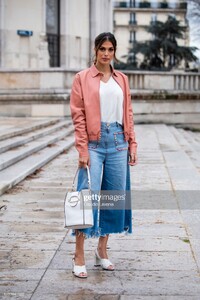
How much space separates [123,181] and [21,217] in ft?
8.34

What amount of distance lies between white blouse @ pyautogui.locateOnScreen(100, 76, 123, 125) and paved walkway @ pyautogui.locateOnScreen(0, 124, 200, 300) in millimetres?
1275

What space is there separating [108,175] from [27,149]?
8.07 meters

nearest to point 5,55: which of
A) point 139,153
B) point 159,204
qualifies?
point 139,153

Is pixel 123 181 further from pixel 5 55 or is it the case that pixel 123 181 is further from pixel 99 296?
pixel 5 55

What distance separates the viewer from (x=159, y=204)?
881cm

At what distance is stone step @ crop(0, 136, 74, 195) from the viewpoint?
9941 mm

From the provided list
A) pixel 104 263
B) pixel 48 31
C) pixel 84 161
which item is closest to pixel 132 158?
pixel 84 161

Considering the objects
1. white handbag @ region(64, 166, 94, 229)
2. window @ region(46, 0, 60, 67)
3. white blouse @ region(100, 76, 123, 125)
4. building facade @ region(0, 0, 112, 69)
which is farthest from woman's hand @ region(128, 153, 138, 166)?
window @ region(46, 0, 60, 67)

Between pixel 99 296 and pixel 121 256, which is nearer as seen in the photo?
pixel 99 296

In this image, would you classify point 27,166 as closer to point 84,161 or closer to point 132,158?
point 132,158

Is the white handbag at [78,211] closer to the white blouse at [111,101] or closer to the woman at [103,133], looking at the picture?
the woman at [103,133]

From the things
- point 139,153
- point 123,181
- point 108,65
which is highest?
point 108,65

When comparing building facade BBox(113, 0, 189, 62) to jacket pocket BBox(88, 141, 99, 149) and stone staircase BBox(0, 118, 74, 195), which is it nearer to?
stone staircase BBox(0, 118, 74, 195)

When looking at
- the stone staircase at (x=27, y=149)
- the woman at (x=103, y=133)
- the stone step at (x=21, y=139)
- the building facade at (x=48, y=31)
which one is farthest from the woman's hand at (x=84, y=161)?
the building facade at (x=48, y=31)
